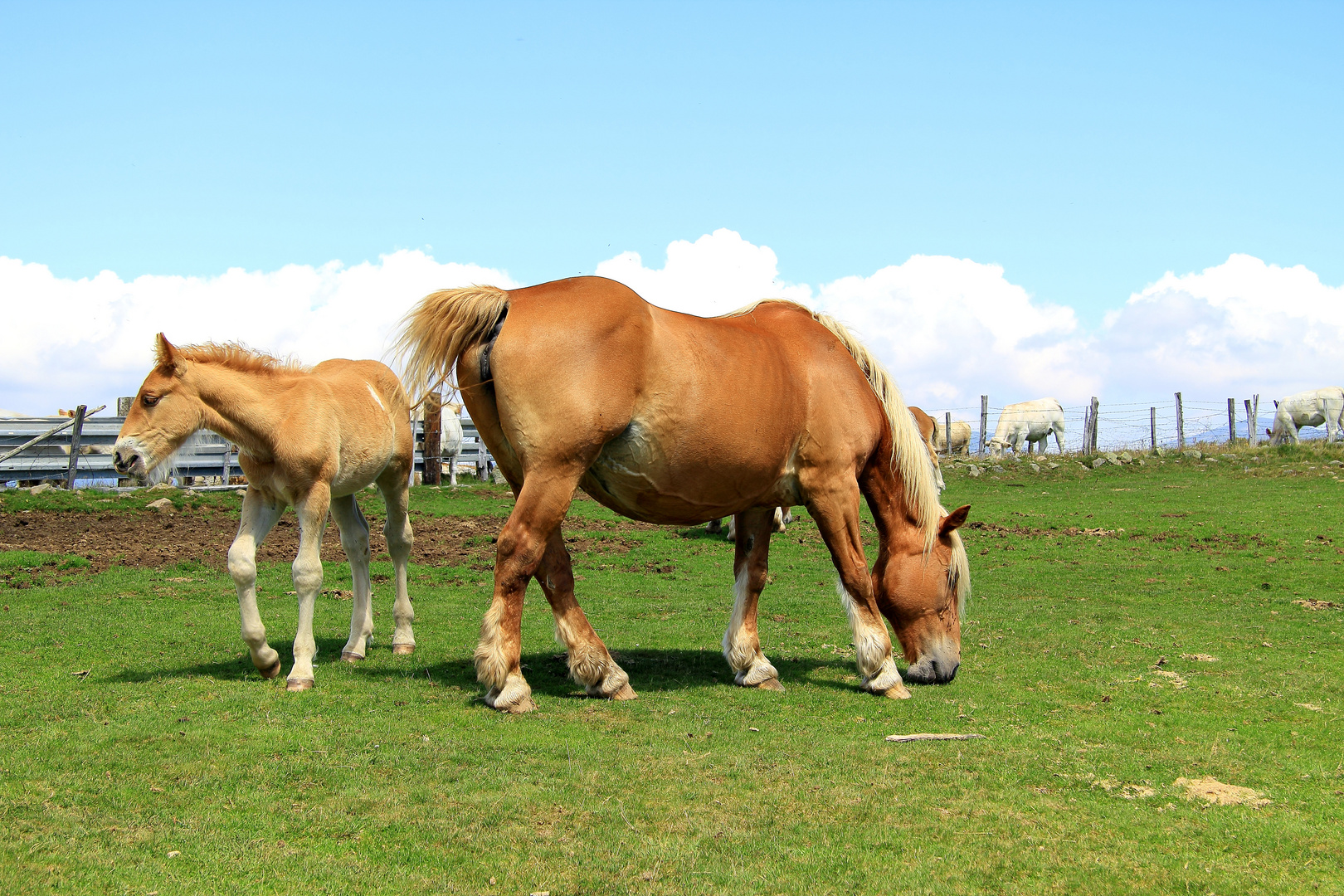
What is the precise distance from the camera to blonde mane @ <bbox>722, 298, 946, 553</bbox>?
6793 millimetres

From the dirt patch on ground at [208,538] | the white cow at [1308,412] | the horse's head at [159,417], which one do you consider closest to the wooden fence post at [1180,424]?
the white cow at [1308,412]

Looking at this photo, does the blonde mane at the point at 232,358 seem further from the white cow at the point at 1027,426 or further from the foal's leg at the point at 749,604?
the white cow at the point at 1027,426

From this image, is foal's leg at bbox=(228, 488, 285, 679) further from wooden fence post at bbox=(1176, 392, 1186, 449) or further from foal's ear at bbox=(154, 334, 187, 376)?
wooden fence post at bbox=(1176, 392, 1186, 449)

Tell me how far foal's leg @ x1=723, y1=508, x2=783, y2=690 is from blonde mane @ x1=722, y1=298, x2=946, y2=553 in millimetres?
1005

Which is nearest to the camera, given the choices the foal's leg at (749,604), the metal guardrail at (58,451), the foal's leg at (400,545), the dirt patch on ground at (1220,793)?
the dirt patch on ground at (1220,793)

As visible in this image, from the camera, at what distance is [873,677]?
6383 mm

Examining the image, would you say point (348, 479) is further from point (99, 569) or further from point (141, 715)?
point (99, 569)

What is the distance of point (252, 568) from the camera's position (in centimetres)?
612

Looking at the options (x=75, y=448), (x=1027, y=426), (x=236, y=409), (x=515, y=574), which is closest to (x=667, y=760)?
(x=515, y=574)

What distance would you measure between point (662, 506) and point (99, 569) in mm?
8869

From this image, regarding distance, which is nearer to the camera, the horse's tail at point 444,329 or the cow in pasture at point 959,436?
the horse's tail at point 444,329

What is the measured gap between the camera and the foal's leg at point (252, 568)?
6.02 metres

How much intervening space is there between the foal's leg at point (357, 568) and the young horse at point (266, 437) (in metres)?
0.57

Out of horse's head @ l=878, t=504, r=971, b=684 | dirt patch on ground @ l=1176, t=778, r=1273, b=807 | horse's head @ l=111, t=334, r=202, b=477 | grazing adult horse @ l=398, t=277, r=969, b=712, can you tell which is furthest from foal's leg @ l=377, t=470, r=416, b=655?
dirt patch on ground @ l=1176, t=778, r=1273, b=807
